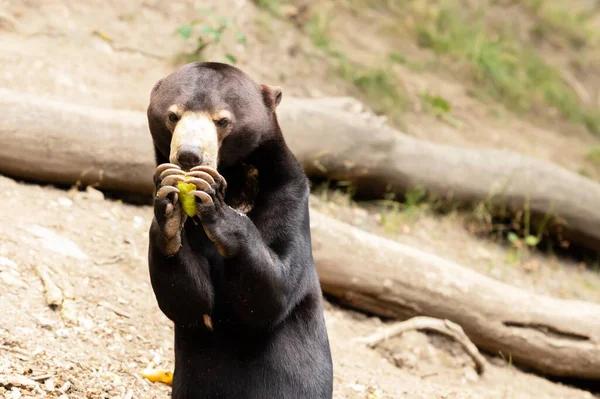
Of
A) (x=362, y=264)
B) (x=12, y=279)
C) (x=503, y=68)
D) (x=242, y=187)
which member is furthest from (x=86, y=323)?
(x=503, y=68)

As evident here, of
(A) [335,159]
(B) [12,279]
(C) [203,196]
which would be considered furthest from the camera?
(A) [335,159]

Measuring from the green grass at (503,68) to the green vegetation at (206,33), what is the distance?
3712mm

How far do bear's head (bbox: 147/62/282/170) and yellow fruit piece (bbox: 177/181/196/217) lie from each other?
16 cm

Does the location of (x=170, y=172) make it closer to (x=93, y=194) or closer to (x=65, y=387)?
(x=65, y=387)

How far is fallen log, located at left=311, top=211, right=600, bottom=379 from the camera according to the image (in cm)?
522

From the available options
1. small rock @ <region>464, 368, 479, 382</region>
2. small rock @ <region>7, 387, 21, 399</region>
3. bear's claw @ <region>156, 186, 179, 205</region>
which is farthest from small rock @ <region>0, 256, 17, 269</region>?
small rock @ <region>464, 368, 479, 382</region>

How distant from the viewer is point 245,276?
118 inches

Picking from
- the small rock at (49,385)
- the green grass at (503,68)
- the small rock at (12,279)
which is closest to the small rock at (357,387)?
the small rock at (49,385)

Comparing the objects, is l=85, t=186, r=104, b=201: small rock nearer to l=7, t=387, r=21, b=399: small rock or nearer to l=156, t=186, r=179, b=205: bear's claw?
l=7, t=387, r=21, b=399: small rock

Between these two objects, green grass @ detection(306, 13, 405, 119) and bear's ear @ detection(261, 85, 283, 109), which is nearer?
bear's ear @ detection(261, 85, 283, 109)

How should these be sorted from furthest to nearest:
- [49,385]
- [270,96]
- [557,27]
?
[557,27], [270,96], [49,385]

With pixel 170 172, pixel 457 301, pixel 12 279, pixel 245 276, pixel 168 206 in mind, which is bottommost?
pixel 457 301

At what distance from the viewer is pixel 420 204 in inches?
269

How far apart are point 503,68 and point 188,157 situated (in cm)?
820
